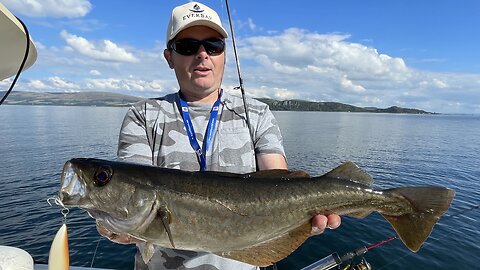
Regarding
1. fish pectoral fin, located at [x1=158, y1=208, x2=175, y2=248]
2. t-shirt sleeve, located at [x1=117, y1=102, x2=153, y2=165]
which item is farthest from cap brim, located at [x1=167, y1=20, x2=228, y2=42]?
fish pectoral fin, located at [x1=158, y1=208, x2=175, y2=248]

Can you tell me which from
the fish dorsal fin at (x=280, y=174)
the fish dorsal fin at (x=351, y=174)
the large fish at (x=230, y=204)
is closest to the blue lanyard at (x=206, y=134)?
the large fish at (x=230, y=204)

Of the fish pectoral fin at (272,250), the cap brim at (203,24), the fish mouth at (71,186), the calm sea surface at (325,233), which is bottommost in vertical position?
the calm sea surface at (325,233)

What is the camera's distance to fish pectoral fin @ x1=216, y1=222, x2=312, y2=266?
3406 mm

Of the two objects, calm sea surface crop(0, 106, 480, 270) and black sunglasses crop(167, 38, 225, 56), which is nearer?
black sunglasses crop(167, 38, 225, 56)

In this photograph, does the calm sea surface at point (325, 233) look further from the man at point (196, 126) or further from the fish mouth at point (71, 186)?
the fish mouth at point (71, 186)

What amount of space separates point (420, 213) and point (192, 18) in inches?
127

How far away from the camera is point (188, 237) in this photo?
3217 millimetres

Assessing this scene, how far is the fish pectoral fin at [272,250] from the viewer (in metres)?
3.41

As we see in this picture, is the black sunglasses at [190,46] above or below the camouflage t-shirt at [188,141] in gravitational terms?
above

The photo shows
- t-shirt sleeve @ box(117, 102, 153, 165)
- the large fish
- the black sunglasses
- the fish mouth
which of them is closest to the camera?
the fish mouth

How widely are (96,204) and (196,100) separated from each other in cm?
172

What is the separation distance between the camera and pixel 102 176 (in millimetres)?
3207

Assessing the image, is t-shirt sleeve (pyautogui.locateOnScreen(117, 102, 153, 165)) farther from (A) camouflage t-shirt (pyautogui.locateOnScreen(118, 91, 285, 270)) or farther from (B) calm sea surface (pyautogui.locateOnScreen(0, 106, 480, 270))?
(B) calm sea surface (pyautogui.locateOnScreen(0, 106, 480, 270))

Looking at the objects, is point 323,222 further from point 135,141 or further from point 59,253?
point 59,253
